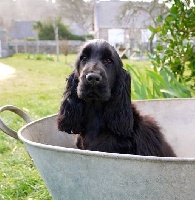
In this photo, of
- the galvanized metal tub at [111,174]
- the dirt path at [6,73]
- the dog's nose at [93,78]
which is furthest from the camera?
the dirt path at [6,73]

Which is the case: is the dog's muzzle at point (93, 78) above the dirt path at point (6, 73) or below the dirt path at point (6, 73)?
above

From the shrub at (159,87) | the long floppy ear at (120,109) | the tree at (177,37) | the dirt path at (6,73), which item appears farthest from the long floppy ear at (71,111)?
the dirt path at (6,73)

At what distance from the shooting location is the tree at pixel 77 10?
30734 millimetres

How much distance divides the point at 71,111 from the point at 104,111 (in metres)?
0.15

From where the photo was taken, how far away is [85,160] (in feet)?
3.32

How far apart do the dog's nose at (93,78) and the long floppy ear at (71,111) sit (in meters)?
0.26

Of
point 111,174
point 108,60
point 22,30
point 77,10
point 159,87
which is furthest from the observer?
point 22,30

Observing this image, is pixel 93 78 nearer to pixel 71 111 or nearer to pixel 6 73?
pixel 71 111

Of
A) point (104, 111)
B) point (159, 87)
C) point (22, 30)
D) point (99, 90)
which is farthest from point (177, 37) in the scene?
point (22, 30)

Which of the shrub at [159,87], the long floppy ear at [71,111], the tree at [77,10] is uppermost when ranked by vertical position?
the tree at [77,10]

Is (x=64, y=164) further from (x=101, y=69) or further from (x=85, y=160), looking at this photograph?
(x=101, y=69)

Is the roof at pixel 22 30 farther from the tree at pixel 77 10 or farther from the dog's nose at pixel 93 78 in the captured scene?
the dog's nose at pixel 93 78

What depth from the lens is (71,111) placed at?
1809 millimetres

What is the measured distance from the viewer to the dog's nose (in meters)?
1.54
